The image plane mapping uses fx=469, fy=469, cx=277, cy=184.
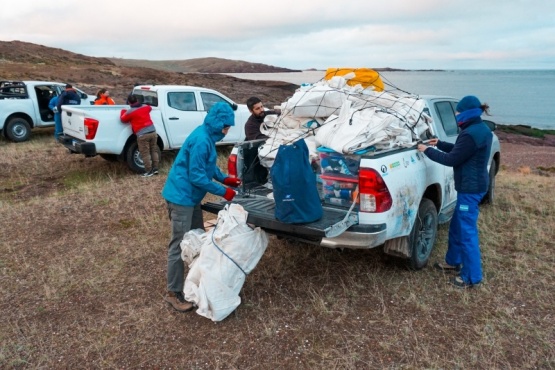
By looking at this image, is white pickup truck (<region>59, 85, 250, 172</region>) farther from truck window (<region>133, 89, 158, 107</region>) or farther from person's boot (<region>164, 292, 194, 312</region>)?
person's boot (<region>164, 292, 194, 312</region>)

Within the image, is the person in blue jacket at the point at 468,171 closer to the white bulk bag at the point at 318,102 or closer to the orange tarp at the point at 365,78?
the white bulk bag at the point at 318,102

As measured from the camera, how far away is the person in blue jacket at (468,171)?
14.0ft

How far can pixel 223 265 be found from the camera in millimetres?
3773

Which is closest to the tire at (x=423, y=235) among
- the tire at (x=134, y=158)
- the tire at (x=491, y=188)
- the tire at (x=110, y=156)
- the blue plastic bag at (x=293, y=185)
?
the blue plastic bag at (x=293, y=185)

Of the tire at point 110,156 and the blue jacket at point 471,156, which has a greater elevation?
the blue jacket at point 471,156

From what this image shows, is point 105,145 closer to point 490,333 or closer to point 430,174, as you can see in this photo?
point 430,174

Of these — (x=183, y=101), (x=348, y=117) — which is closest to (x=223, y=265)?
(x=348, y=117)

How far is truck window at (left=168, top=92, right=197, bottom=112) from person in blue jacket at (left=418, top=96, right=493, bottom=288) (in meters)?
6.80

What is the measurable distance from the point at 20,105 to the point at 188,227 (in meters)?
11.8

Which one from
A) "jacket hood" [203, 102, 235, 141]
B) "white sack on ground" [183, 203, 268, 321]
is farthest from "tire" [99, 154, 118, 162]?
"white sack on ground" [183, 203, 268, 321]

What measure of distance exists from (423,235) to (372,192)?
1201 mm

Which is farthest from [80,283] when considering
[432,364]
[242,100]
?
[242,100]

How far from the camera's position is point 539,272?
4.82m

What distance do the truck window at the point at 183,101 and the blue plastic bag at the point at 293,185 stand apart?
22.4 ft
